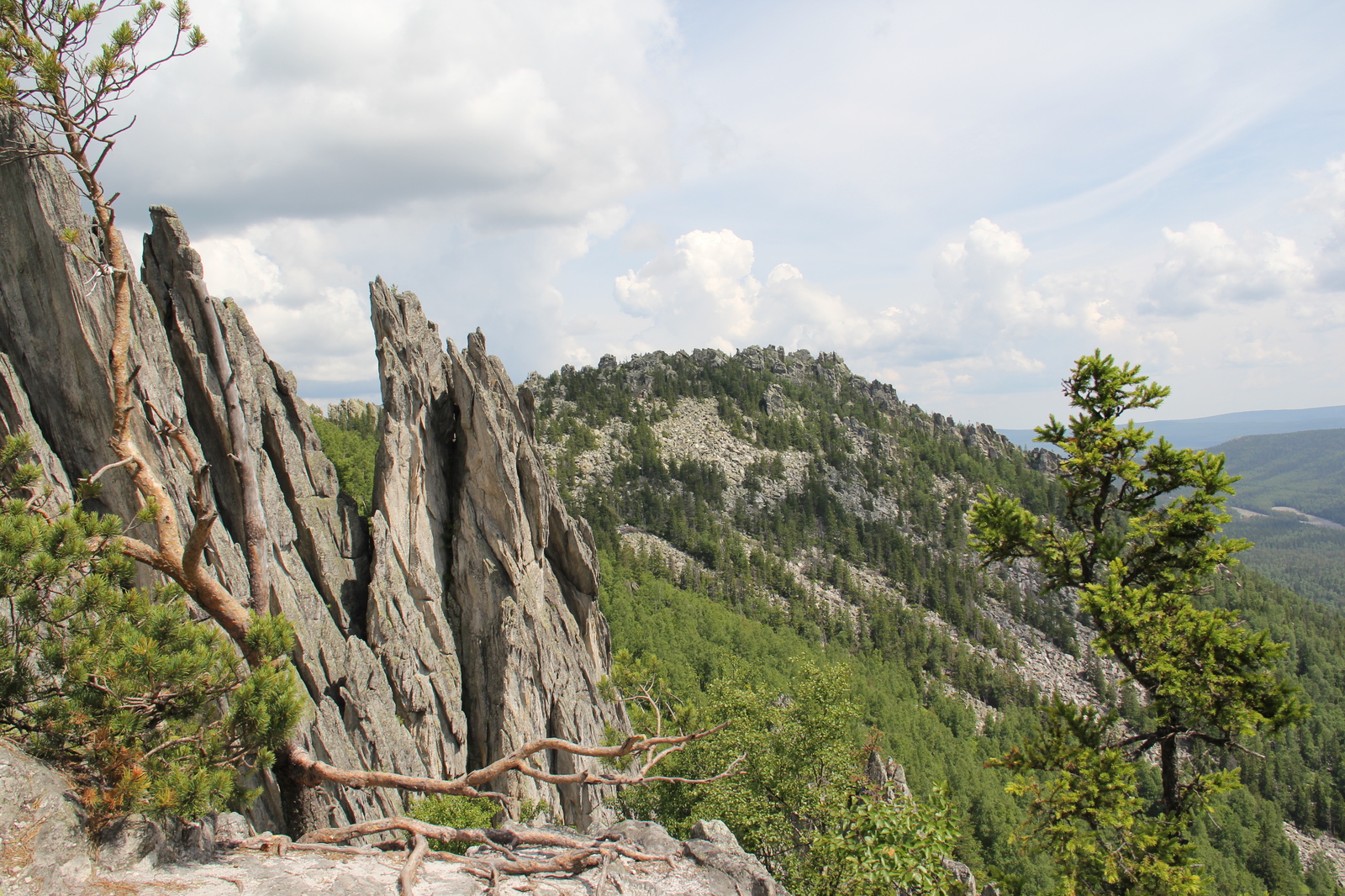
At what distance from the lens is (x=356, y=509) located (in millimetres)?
24688

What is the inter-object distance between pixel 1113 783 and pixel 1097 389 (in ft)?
25.3

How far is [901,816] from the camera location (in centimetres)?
Answer: 1395

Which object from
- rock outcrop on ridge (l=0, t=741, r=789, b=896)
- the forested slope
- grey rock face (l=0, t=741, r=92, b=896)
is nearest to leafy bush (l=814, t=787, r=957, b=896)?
rock outcrop on ridge (l=0, t=741, r=789, b=896)

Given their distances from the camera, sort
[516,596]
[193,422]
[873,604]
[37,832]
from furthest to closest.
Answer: [873,604]
[516,596]
[193,422]
[37,832]

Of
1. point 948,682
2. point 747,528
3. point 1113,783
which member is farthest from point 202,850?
point 747,528

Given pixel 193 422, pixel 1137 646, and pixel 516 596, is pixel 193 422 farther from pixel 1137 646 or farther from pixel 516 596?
pixel 1137 646

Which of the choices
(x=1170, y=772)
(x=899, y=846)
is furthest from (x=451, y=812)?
(x=1170, y=772)

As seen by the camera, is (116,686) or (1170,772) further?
(1170,772)

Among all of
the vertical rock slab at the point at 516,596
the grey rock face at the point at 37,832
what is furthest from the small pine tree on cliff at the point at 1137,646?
the vertical rock slab at the point at 516,596

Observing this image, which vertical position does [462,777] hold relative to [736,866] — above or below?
above

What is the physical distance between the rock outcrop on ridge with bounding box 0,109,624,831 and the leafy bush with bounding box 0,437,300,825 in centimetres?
430

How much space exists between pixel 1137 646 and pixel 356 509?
2390 centimetres

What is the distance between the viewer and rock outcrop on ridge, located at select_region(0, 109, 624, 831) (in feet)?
54.7

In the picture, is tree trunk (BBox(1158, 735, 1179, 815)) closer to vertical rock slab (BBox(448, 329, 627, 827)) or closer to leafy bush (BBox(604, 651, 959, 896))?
leafy bush (BBox(604, 651, 959, 896))
